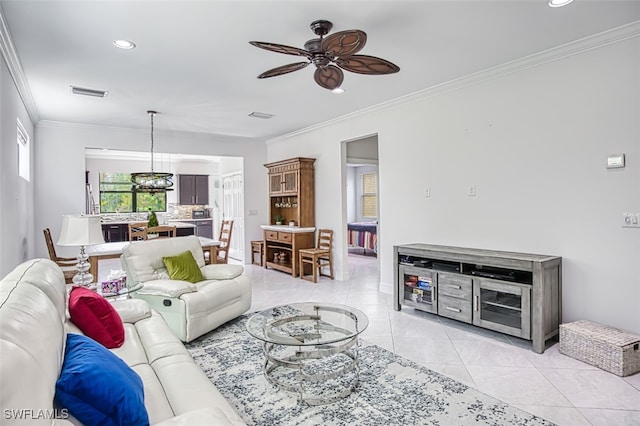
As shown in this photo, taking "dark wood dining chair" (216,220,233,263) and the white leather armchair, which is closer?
the white leather armchair

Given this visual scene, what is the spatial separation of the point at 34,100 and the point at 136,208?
6453 millimetres

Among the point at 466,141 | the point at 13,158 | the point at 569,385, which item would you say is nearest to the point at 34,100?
the point at 13,158

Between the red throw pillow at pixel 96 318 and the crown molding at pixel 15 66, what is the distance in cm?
218

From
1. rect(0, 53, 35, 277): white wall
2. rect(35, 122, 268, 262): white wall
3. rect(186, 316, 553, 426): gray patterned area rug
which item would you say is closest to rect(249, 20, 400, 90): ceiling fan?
rect(186, 316, 553, 426): gray patterned area rug

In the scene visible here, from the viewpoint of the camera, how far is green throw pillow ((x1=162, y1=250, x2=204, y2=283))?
3.79 metres

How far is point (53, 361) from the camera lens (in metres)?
1.18

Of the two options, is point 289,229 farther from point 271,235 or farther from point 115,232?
point 115,232

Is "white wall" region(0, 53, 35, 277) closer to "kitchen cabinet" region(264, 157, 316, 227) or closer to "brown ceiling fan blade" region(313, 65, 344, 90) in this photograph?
"brown ceiling fan blade" region(313, 65, 344, 90)

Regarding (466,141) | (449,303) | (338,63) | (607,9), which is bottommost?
(449,303)

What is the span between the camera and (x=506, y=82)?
380 cm

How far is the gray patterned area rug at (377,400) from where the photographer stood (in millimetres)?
2205

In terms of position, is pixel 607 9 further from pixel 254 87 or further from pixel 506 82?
pixel 254 87

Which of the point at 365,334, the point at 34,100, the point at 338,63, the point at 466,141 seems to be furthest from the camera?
the point at 34,100

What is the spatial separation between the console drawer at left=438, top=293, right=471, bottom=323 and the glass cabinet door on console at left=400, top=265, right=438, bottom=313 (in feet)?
0.25
